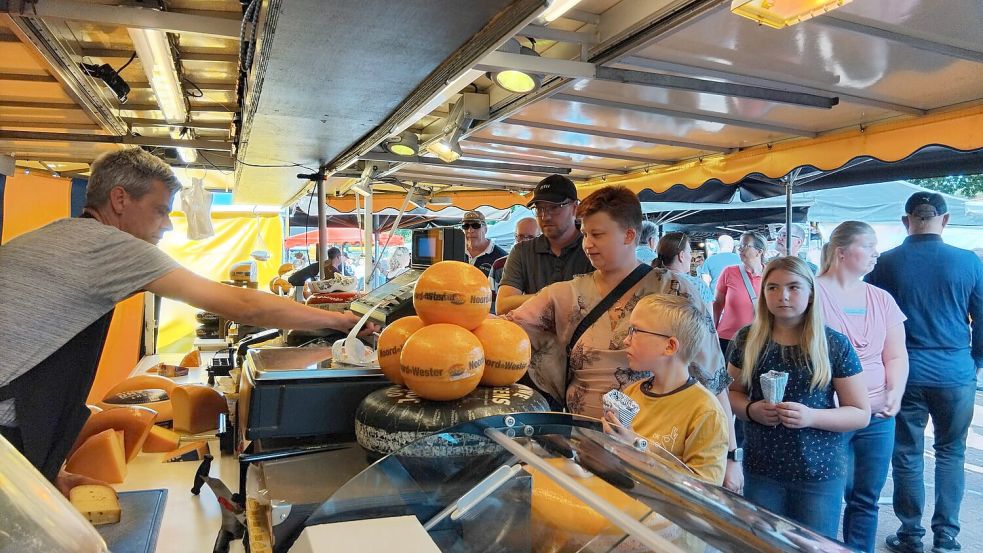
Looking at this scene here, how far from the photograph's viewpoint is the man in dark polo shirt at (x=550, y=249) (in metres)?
2.77

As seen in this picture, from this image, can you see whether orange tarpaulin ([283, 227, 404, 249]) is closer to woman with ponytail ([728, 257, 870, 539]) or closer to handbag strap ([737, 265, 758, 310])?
handbag strap ([737, 265, 758, 310])

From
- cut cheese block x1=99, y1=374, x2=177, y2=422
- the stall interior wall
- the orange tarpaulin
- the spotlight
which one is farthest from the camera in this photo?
the orange tarpaulin

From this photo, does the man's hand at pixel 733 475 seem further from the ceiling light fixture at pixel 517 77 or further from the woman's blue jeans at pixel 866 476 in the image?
the ceiling light fixture at pixel 517 77

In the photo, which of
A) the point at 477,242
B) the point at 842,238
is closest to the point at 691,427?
the point at 842,238

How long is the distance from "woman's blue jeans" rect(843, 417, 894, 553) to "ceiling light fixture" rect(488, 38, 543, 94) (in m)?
2.24

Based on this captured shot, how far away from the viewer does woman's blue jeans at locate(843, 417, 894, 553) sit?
293 cm

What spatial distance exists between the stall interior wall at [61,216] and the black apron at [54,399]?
4.19m

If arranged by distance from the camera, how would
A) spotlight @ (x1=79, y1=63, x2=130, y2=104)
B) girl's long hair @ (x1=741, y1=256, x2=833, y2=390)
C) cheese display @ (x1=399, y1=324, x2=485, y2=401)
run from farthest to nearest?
spotlight @ (x1=79, y1=63, x2=130, y2=104) < girl's long hair @ (x1=741, y1=256, x2=833, y2=390) < cheese display @ (x1=399, y1=324, x2=485, y2=401)

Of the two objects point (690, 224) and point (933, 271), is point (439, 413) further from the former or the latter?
point (690, 224)

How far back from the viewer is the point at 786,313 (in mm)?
2455

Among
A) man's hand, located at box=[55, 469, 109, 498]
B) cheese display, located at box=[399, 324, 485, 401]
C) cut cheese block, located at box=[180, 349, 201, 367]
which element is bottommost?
cut cheese block, located at box=[180, 349, 201, 367]

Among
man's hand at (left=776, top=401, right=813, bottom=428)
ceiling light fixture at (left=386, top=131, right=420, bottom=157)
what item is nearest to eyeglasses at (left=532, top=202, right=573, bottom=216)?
man's hand at (left=776, top=401, right=813, bottom=428)

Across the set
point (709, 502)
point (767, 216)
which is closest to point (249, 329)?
point (709, 502)

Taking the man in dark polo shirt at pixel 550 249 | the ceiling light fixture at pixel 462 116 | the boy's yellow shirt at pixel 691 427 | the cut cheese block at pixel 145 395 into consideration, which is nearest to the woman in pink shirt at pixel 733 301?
the man in dark polo shirt at pixel 550 249
